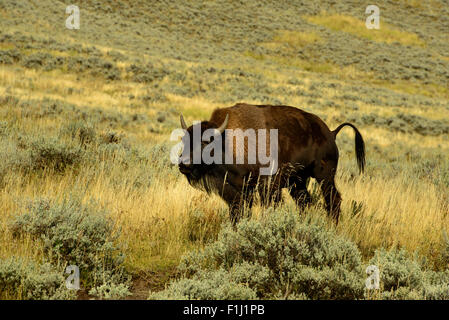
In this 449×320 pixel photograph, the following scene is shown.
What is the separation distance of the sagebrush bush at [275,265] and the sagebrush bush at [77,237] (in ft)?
2.14

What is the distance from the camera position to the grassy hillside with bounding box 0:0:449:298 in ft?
15.4

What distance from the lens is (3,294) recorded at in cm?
303

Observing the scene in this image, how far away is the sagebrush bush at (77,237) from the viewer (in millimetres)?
3564

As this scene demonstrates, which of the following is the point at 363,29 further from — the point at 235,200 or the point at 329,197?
the point at 235,200

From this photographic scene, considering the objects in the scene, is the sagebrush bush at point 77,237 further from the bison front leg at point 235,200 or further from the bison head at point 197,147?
the bison front leg at point 235,200

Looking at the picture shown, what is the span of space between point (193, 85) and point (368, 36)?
42765mm

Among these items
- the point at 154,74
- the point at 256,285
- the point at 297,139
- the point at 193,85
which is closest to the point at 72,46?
the point at 154,74

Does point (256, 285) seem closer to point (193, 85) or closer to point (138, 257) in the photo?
point (138, 257)

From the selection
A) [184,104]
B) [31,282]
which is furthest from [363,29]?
[31,282]

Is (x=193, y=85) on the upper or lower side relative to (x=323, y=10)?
lower

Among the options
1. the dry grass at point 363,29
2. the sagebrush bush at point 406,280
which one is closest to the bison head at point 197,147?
the sagebrush bush at point 406,280

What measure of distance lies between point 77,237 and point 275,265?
6.01 feet

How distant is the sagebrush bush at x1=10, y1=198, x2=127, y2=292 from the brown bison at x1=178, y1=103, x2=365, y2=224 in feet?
3.67

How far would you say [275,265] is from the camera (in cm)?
364
